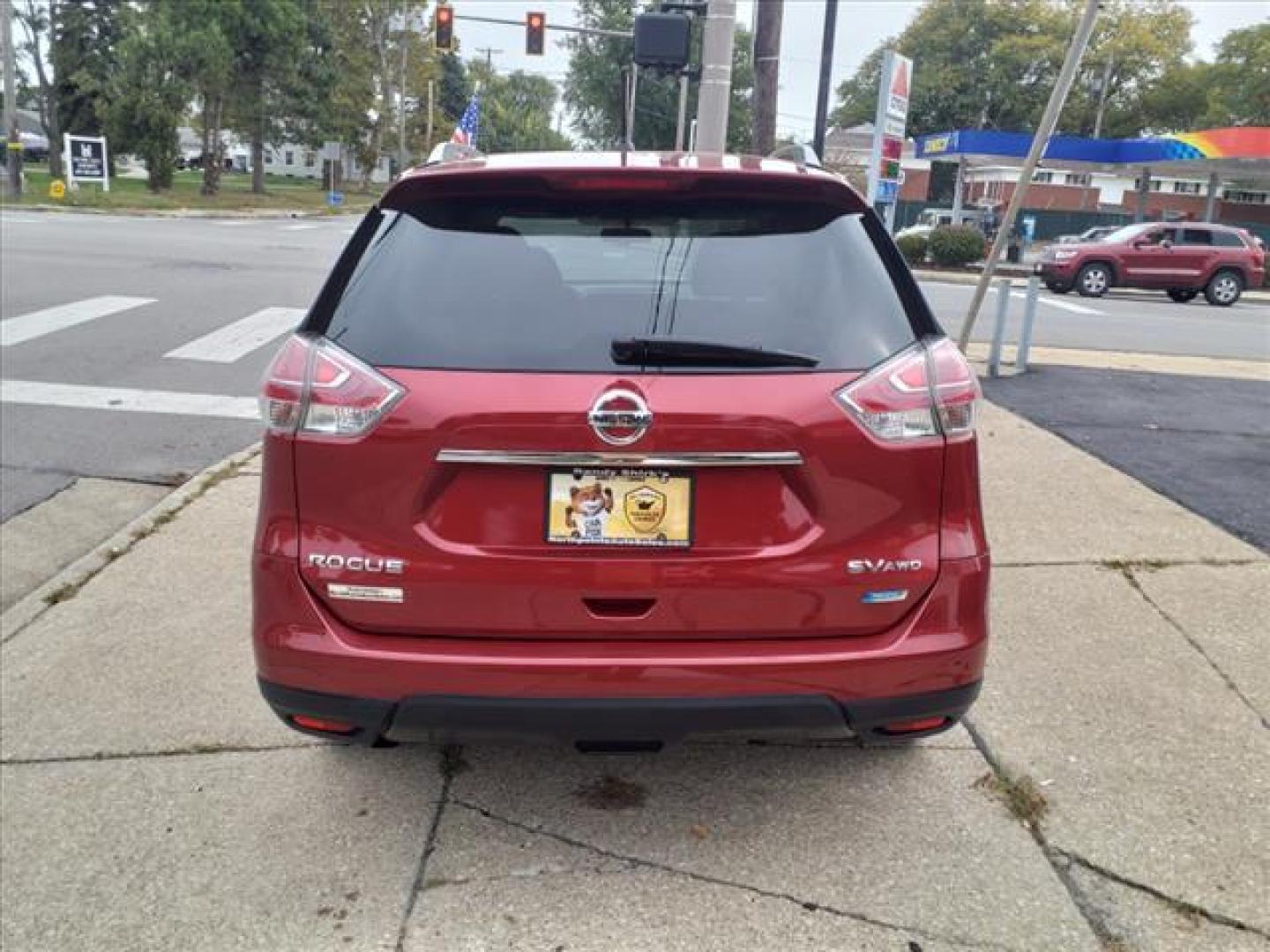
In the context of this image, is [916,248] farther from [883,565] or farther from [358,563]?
[358,563]

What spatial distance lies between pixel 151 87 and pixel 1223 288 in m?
33.4

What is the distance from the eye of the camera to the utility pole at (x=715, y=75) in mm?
10609

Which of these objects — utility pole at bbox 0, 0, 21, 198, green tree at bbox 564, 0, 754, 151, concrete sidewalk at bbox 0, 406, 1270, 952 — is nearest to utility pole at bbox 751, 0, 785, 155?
concrete sidewalk at bbox 0, 406, 1270, 952

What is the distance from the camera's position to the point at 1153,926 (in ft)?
8.79

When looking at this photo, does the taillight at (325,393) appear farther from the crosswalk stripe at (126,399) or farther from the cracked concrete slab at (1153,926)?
the crosswalk stripe at (126,399)

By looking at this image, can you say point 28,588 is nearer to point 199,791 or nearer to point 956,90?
point 199,791

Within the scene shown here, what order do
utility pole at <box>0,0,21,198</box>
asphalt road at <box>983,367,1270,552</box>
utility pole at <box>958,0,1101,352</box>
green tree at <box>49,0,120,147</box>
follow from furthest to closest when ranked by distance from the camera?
green tree at <box>49,0,120,147</box> < utility pole at <box>0,0,21,198</box> < asphalt road at <box>983,367,1270,552</box> < utility pole at <box>958,0,1101,352</box>

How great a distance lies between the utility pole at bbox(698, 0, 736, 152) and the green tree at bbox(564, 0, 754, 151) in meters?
50.8

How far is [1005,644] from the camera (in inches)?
166

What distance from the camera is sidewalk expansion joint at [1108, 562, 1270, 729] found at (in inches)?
148

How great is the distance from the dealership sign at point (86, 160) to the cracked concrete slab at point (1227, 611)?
38074mm

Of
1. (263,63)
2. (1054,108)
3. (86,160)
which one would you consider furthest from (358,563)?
(263,63)

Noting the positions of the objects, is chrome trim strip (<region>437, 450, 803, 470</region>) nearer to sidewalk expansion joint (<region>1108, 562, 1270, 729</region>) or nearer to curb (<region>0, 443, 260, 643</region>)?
sidewalk expansion joint (<region>1108, 562, 1270, 729</region>)

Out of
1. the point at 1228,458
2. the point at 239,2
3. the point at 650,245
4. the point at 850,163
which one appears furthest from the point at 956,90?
the point at 650,245
